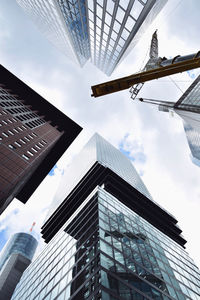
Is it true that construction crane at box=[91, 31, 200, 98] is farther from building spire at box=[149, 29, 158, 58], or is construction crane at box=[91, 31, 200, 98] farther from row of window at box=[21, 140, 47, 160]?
row of window at box=[21, 140, 47, 160]

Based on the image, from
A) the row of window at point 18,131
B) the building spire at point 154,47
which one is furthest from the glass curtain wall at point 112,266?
the building spire at point 154,47

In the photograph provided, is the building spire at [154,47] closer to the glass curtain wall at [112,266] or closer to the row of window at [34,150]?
the glass curtain wall at [112,266]

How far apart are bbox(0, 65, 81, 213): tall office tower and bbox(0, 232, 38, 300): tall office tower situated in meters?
56.4

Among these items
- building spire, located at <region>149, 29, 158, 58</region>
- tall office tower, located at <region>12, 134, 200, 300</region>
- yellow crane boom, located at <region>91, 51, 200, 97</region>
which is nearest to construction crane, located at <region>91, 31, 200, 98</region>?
yellow crane boom, located at <region>91, 51, 200, 97</region>

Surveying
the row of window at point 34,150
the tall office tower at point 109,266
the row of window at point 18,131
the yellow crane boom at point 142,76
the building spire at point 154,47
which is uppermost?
the building spire at point 154,47

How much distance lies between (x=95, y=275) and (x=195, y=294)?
1747cm

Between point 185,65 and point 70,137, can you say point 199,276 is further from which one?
point 70,137

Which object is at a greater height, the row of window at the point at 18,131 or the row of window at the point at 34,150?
the row of window at the point at 18,131

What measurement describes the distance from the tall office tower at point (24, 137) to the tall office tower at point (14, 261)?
56388 millimetres

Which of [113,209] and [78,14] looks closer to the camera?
[113,209]

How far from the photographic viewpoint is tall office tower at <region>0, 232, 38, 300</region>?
308 ft

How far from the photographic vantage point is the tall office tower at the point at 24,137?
33.7 m

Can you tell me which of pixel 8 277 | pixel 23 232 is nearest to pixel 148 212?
pixel 8 277

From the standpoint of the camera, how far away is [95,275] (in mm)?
17406
